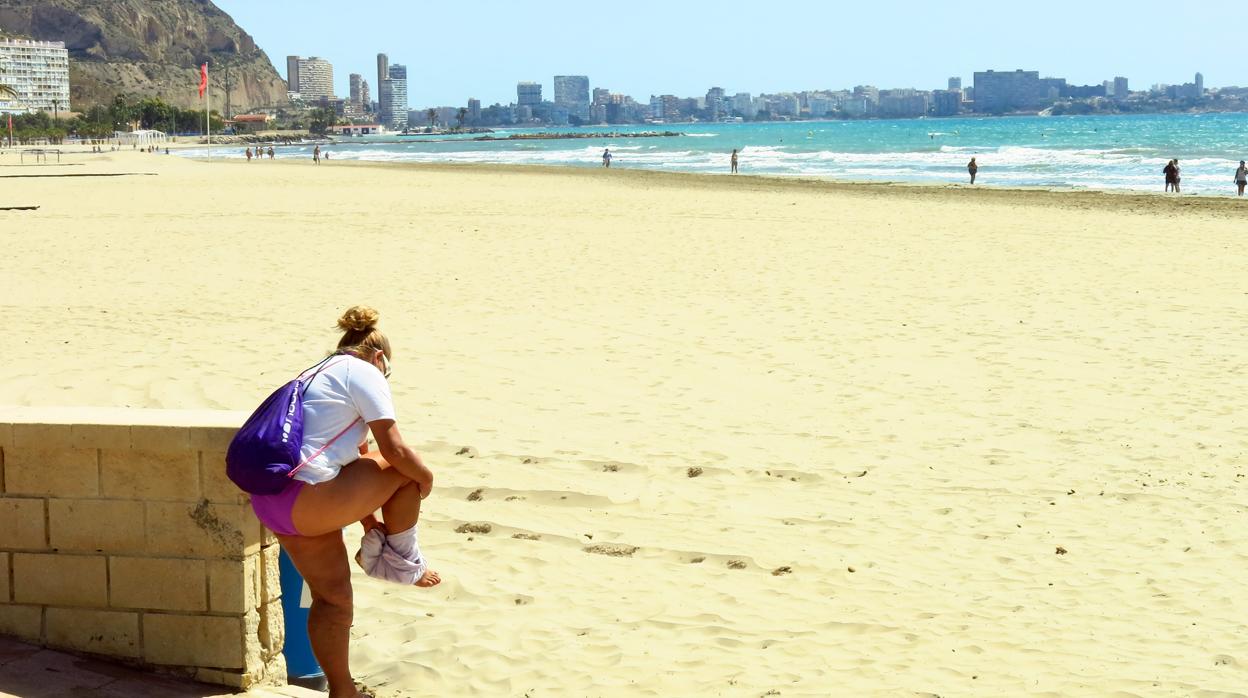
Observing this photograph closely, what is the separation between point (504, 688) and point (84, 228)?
1854 centimetres

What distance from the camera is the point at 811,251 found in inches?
722

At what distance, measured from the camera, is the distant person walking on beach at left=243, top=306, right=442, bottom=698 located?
366cm

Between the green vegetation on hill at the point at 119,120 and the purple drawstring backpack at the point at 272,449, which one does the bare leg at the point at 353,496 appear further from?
the green vegetation on hill at the point at 119,120

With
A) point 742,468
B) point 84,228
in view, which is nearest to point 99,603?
point 742,468

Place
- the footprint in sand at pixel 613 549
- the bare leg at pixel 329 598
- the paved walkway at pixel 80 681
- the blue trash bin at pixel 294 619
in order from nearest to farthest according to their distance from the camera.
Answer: the bare leg at pixel 329 598
the paved walkway at pixel 80 681
the blue trash bin at pixel 294 619
the footprint in sand at pixel 613 549

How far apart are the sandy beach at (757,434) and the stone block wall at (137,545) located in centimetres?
70

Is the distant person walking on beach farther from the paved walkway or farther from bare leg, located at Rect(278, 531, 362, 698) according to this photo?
the paved walkway

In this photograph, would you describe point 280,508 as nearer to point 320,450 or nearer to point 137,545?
point 320,450

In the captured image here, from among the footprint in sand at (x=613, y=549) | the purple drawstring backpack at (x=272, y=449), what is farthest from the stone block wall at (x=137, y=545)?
the footprint in sand at (x=613, y=549)

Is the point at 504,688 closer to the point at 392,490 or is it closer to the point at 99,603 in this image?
the point at 392,490

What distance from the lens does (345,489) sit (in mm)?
3701

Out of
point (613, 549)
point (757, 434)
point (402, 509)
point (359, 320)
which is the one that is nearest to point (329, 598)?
point (402, 509)

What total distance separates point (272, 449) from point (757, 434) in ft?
15.8

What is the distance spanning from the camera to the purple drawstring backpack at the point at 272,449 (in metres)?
3.60
